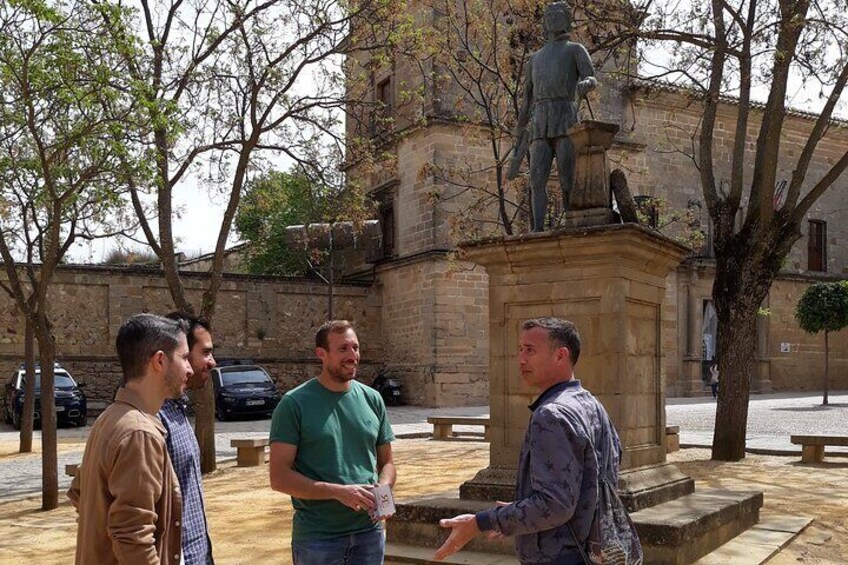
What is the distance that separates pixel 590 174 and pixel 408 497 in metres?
3.72

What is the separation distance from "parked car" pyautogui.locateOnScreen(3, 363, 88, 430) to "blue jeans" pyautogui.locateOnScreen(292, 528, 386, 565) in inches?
785

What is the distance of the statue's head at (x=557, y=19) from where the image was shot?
8.09 meters

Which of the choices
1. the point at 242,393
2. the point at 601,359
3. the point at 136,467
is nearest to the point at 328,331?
the point at 136,467

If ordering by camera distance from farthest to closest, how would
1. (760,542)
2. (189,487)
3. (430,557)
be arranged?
(760,542) → (430,557) → (189,487)

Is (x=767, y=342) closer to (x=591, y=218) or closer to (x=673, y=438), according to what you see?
(x=673, y=438)

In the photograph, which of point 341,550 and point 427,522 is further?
point 427,522

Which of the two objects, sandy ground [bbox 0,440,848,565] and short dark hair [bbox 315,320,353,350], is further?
sandy ground [bbox 0,440,848,565]

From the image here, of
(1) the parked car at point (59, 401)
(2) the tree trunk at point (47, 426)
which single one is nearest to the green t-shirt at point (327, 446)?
(2) the tree trunk at point (47, 426)

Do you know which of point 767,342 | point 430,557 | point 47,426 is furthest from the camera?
point 767,342

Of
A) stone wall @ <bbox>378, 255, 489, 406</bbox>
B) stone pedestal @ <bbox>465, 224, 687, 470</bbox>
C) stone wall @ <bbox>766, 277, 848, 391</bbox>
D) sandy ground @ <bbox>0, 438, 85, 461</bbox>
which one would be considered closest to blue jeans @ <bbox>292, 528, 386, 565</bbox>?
stone pedestal @ <bbox>465, 224, 687, 470</bbox>

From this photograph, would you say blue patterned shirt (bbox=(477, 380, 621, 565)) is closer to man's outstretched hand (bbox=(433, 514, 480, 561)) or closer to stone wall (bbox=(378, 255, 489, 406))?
man's outstretched hand (bbox=(433, 514, 480, 561))

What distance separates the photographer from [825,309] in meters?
28.1

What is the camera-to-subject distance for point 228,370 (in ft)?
82.9

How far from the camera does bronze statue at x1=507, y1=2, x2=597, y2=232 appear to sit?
8.02 m
